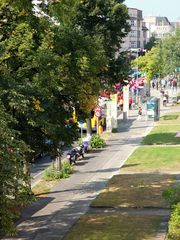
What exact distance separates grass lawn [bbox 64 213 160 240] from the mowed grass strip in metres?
1.36

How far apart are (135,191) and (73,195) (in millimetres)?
2496

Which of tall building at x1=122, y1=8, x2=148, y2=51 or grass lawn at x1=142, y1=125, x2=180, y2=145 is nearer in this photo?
grass lawn at x1=142, y1=125, x2=180, y2=145

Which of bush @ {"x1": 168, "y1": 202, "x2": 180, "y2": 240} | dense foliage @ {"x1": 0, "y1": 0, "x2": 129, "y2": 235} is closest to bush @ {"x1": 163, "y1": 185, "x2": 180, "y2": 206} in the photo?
bush @ {"x1": 168, "y1": 202, "x2": 180, "y2": 240}

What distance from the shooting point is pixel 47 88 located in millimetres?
15484

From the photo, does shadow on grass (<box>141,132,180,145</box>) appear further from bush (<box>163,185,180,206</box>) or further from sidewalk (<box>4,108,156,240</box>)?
bush (<box>163,185,180,206</box>)

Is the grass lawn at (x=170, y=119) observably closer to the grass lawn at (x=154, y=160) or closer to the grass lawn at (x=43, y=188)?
the grass lawn at (x=154, y=160)

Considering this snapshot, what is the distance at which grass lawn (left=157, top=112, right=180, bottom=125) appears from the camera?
42.5 metres

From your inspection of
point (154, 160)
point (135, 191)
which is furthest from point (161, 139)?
point (135, 191)

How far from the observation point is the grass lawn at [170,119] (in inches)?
1673

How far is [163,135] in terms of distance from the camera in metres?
36.1

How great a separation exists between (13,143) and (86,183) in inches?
505

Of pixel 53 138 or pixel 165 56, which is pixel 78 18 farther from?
pixel 165 56

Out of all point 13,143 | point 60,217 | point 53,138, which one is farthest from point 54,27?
point 13,143

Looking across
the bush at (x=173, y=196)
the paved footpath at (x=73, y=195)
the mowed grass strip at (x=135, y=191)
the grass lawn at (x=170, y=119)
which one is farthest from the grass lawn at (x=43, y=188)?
the grass lawn at (x=170, y=119)
